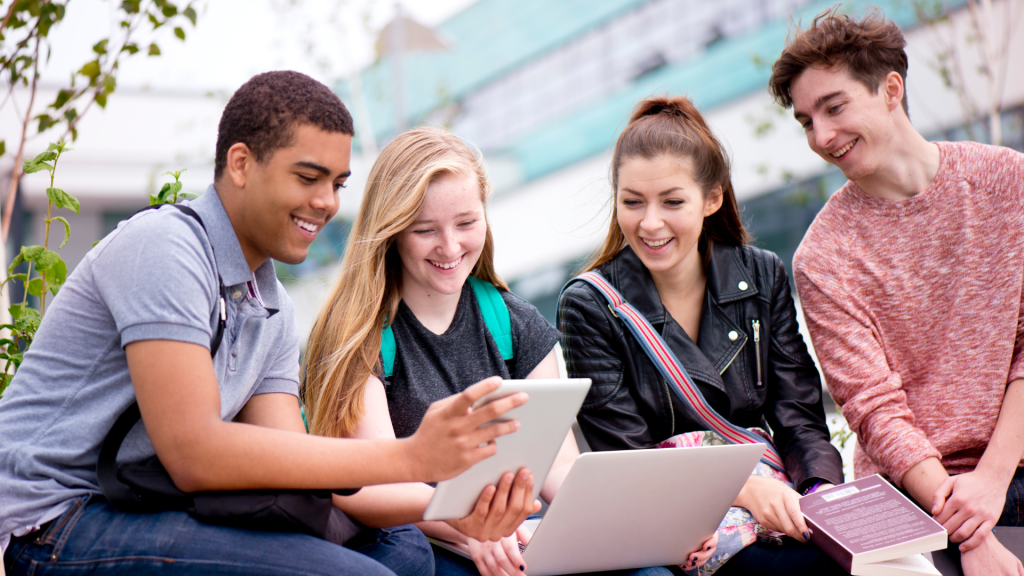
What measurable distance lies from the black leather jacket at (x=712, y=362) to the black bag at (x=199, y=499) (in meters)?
0.92

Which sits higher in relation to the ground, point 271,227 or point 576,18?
point 576,18

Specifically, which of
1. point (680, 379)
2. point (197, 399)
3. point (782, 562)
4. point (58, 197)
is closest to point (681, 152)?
point (680, 379)

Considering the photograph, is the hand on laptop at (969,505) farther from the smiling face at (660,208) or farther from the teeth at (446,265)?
the teeth at (446,265)

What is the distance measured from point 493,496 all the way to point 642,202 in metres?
0.99

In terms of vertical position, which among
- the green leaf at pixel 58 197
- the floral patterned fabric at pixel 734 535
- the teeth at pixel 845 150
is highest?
the green leaf at pixel 58 197

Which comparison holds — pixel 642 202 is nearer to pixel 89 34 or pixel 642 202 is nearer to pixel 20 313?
pixel 20 313

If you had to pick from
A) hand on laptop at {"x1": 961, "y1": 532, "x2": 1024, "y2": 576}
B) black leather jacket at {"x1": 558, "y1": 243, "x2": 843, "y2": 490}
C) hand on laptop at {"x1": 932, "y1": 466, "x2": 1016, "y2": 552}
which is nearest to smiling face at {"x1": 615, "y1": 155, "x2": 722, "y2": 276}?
black leather jacket at {"x1": 558, "y1": 243, "x2": 843, "y2": 490}

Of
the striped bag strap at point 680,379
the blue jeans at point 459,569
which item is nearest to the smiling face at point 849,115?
the striped bag strap at point 680,379

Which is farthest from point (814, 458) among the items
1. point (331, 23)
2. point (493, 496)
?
point (331, 23)

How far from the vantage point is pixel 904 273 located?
2.02m

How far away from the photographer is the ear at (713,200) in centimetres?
212

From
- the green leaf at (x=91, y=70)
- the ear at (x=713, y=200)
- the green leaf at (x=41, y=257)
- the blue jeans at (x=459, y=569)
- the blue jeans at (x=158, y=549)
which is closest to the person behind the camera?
the blue jeans at (x=158, y=549)

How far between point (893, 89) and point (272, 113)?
1558 millimetres

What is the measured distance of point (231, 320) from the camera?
138cm
